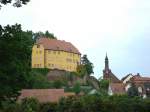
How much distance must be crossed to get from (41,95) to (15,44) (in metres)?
65.5

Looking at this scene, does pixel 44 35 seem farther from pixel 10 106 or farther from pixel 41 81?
pixel 10 106

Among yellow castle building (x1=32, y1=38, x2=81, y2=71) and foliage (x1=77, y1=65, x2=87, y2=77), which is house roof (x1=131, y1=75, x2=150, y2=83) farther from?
yellow castle building (x1=32, y1=38, x2=81, y2=71)

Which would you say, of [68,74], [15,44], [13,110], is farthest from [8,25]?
[68,74]

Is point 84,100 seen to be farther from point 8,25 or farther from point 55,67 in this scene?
point 55,67

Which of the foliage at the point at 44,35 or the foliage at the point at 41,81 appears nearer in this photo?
the foliage at the point at 41,81

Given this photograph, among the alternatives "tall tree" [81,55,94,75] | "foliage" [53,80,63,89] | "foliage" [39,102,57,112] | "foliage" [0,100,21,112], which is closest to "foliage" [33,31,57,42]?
"tall tree" [81,55,94,75]

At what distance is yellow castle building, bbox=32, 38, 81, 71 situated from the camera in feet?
477

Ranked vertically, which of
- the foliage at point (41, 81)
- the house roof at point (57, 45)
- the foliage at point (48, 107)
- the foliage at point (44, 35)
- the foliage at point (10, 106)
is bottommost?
the foliage at point (10, 106)

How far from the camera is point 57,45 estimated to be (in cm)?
15050

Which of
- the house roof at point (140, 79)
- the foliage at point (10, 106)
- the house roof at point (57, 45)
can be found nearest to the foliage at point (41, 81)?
the house roof at point (57, 45)

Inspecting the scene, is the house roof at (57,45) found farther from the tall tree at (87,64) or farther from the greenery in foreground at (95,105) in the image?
the greenery in foreground at (95,105)

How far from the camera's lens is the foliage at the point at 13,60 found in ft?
73.8

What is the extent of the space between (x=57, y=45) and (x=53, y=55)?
3.29 m

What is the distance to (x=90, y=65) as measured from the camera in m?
151
